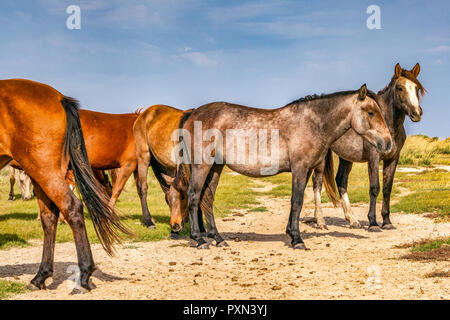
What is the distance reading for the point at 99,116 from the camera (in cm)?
1055

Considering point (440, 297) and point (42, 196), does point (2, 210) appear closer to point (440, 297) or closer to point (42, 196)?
point (42, 196)

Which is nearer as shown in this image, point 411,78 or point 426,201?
point 411,78

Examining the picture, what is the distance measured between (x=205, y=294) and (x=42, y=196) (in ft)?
7.27

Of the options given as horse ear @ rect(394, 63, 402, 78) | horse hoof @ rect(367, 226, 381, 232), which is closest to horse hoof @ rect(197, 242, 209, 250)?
horse hoof @ rect(367, 226, 381, 232)

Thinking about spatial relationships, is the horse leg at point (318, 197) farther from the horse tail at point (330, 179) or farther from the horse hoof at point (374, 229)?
the horse hoof at point (374, 229)

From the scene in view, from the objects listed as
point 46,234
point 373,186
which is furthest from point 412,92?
point 46,234

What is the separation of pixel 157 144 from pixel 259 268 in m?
4.20

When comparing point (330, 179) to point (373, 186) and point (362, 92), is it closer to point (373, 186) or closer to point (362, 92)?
point (373, 186)

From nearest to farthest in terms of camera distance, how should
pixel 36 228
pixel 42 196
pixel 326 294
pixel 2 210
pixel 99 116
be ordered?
1. pixel 326 294
2. pixel 42 196
3. pixel 36 228
4. pixel 99 116
5. pixel 2 210

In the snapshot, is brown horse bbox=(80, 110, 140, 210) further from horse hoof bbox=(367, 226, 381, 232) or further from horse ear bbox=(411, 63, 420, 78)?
horse ear bbox=(411, 63, 420, 78)

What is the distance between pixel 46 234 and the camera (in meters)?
5.45

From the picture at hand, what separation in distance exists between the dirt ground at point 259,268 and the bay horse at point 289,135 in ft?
2.46

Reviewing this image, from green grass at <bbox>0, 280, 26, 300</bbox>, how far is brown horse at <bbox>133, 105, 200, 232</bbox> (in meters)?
3.80
